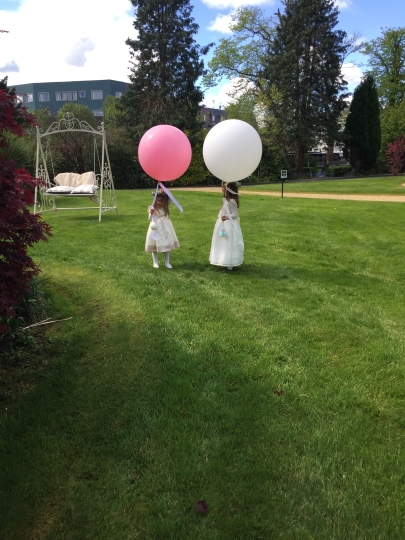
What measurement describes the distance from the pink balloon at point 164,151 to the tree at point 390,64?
40.3 meters

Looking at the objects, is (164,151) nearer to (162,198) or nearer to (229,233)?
(162,198)

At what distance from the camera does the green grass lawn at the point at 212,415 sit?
208 centimetres

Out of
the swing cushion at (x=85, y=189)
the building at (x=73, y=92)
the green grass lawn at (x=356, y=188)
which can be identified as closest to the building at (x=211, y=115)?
the building at (x=73, y=92)

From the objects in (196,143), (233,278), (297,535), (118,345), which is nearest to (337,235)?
(233,278)

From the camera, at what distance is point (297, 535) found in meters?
1.96

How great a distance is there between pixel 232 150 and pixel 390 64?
43577mm

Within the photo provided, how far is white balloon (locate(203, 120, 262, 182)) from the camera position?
5.51 metres

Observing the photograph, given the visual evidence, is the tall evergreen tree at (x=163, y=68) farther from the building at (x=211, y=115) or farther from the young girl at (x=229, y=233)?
the building at (x=211, y=115)

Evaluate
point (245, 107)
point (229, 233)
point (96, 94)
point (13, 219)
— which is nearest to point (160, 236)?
point (229, 233)

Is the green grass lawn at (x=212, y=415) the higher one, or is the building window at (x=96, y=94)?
the building window at (x=96, y=94)

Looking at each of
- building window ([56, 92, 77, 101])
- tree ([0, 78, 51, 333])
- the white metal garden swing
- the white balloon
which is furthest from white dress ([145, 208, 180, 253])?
building window ([56, 92, 77, 101])

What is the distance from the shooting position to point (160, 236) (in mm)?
6242

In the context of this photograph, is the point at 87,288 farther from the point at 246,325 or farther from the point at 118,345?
the point at 246,325

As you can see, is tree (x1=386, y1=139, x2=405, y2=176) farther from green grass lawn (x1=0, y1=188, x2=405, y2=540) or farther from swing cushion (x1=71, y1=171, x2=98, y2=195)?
green grass lawn (x1=0, y1=188, x2=405, y2=540)
